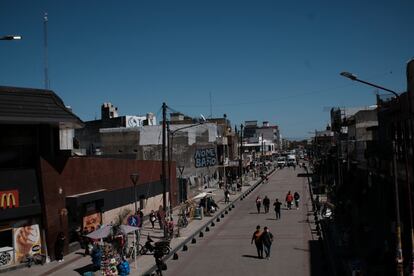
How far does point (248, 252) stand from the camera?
23.8m

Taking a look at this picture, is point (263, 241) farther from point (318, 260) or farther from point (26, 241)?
point (26, 241)

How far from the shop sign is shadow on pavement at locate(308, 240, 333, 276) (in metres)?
32.6

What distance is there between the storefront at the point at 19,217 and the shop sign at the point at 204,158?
3510 cm

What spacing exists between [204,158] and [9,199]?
127 ft

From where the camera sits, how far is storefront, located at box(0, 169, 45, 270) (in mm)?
21391

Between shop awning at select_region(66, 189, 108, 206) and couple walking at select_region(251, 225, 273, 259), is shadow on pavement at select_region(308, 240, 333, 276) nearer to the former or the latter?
couple walking at select_region(251, 225, 273, 259)

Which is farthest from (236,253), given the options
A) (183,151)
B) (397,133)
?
(183,151)

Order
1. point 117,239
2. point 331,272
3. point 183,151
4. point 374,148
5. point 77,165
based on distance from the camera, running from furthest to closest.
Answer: point 183,151
point 374,148
point 77,165
point 117,239
point 331,272

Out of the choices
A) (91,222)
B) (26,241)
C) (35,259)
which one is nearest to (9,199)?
(26,241)

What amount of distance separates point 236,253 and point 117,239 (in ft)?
18.4

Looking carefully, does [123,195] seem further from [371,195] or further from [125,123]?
[125,123]

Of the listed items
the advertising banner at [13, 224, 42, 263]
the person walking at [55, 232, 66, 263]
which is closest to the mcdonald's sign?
the advertising banner at [13, 224, 42, 263]

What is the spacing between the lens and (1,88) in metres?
21.7

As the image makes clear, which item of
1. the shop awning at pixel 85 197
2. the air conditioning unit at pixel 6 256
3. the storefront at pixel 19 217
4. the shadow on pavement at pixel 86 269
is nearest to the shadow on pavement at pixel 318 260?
the shadow on pavement at pixel 86 269
